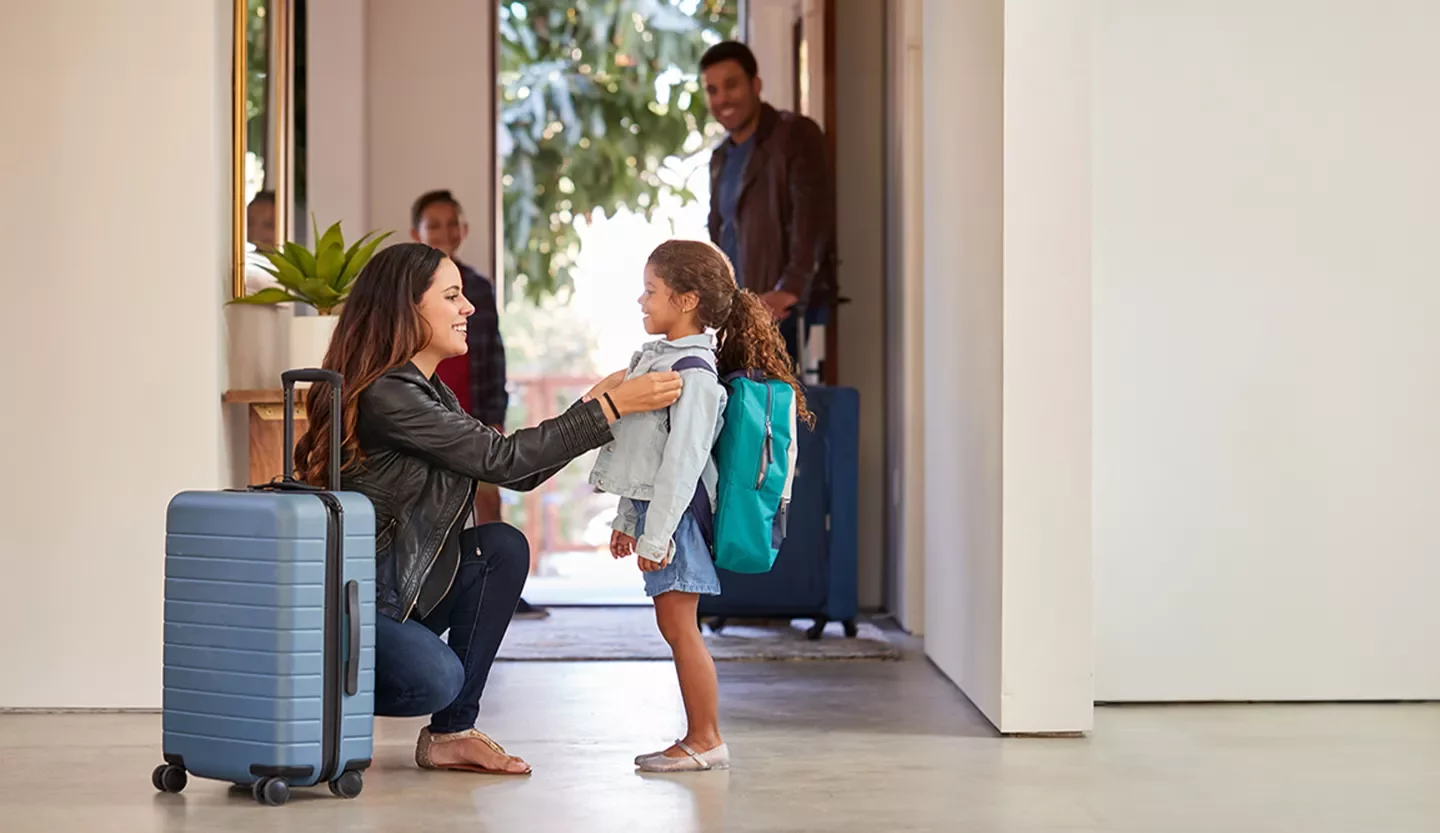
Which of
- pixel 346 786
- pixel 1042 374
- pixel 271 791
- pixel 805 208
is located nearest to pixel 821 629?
pixel 805 208

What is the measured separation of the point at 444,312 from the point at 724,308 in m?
0.53

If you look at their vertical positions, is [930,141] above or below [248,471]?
above

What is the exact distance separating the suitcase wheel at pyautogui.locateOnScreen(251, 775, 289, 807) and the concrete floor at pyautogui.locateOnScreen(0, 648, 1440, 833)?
18 mm

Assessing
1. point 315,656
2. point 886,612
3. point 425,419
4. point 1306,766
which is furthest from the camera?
point 886,612

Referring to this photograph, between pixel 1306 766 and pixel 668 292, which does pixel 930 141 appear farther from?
pixel 1306 766

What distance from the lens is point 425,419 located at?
109 inches

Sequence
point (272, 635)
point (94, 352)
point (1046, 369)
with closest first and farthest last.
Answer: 1. point (272, 635)
2. point (1046, 369)
3. point (94, 352)

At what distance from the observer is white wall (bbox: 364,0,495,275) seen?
629 centimetres

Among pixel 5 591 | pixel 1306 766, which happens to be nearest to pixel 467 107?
pixel 5 591

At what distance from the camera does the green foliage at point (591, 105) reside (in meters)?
8.05

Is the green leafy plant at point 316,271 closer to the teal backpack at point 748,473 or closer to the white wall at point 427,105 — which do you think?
the teal backpack at point 748,473

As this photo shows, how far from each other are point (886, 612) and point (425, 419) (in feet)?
9.76

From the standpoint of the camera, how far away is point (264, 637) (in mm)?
2529

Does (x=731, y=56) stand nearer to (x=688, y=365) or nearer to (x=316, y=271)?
(x=316, y=271)
